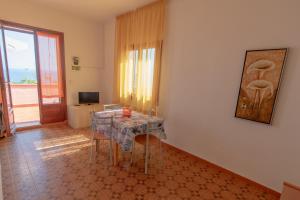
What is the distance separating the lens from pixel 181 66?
2855 mm

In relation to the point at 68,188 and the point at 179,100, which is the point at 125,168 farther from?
the point at 179,100

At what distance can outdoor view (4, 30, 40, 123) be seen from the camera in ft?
11.9

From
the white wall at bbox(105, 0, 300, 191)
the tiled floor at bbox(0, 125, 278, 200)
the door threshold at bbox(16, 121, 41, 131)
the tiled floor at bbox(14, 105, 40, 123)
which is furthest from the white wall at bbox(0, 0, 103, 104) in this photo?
the white wall at bbox(105, 0, 300, 191)

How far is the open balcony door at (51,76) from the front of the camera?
148 inches

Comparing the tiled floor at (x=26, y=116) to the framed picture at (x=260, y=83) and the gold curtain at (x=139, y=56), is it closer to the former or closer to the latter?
the gold curtain at (x=139, y=56)

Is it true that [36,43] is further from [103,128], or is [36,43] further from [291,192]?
[291,192]

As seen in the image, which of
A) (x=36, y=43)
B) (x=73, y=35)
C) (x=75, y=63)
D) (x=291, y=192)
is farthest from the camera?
(x=75, y=63)

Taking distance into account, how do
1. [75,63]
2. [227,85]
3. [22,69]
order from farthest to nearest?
[22,69] < [75,63] < [227,85]

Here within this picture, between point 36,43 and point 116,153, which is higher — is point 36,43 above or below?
above

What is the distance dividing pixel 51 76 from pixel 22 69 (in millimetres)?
2617

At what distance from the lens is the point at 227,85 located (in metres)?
2.31

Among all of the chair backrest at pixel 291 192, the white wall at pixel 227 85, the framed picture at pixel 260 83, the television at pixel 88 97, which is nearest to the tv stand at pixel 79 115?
→ the television at pixel 88 97

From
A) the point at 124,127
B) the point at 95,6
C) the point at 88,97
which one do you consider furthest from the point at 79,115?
the point at 95,6

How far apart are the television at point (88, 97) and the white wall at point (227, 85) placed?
229 cm
